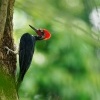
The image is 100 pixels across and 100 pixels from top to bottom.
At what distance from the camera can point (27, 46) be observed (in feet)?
12.2

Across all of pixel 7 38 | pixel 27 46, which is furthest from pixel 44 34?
pixel 7 38

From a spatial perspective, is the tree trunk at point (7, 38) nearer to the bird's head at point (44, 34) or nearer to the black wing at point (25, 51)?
the black wing at point (25, 51)

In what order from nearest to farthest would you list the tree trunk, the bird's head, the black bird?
the tree trunk → the black bird → the bird's head

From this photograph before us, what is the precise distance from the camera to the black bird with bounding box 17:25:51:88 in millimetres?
3412

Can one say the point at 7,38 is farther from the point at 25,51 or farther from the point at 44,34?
the point at 44,34

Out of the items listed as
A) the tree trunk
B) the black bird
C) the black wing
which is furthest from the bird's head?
the tree trunk

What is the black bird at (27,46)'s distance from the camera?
341cm

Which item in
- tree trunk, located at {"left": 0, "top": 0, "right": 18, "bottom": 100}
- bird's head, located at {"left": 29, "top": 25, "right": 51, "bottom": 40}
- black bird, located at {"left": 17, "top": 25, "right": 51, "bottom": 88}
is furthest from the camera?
bird's head, located at {"left": 29, "top": 25, "right": 51, "bottom": 40}

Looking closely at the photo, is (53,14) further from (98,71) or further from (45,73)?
(45,73)

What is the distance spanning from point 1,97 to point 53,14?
0.60 metres

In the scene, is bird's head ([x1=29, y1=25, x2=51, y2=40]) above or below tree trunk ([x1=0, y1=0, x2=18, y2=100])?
below

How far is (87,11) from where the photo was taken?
1481mm

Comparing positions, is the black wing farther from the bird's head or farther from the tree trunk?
the tree trunk

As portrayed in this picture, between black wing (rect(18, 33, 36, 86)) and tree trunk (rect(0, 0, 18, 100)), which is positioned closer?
tree trunk (rect(0, 0, 18, 100))
